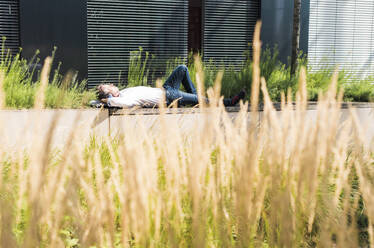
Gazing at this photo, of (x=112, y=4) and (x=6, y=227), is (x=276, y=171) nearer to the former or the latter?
(x=6, y=227)

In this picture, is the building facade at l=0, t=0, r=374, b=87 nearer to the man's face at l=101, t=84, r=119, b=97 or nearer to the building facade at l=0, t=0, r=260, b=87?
the building facade at l=0, t=0, r=260, b=87

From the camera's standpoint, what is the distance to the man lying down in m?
5.68

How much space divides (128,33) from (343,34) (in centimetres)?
512

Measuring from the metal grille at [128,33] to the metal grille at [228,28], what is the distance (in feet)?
1.64

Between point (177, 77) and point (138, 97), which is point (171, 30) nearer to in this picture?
point (177, 77)

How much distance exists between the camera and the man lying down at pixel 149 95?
5.68 meters

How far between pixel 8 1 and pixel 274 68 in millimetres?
4557

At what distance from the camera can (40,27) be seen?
26.2 feet

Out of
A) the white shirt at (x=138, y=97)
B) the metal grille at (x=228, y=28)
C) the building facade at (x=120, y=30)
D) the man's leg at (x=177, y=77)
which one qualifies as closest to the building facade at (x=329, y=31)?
the metal grille at (x=228, y=28)

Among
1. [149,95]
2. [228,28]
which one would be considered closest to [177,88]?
[149,95]

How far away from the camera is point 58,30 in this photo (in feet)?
26.6

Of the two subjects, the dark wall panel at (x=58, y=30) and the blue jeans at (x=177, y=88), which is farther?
the dark wall panel at (x=58, y=30)

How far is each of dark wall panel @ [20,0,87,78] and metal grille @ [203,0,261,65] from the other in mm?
2486

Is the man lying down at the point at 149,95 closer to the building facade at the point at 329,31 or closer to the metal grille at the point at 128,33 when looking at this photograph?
the metal grille at the point at 128,33
